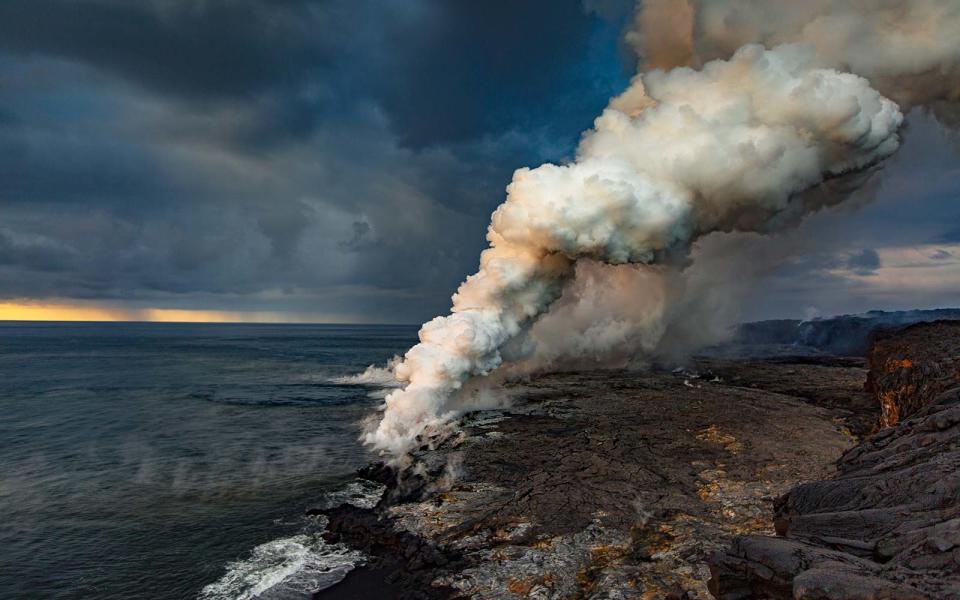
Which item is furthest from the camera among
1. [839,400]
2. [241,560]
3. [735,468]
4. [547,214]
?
[839,400]

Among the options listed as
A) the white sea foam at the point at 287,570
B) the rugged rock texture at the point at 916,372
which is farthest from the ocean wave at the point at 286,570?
the rugged rock texture at the point at 916,372

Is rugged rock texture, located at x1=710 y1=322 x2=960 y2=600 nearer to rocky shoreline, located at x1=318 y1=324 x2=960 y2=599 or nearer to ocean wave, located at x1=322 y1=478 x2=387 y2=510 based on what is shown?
rocky shoreline, located at x1=318 y1=324 x2=960 y2=599

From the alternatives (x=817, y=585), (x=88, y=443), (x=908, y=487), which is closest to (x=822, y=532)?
(x=908, y=487)

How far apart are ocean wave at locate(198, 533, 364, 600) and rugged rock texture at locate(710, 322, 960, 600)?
12404 millimetres

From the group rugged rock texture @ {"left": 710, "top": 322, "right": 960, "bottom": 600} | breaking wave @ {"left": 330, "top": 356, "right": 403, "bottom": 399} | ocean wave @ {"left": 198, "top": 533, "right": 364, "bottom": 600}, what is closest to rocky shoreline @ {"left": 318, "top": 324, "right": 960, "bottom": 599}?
rugged rock texture @ {"left": 710, "top": 322, "right": 960, "bottom": 600}

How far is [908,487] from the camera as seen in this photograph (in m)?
14.5

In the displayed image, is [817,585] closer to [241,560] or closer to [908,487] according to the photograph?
[908,487]

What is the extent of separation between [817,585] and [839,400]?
4554 centimetres

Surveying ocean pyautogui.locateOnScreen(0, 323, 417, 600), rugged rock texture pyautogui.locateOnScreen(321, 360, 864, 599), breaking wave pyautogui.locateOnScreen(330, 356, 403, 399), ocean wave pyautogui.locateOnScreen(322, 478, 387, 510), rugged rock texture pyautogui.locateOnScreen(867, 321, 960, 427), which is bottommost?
breaking wave pyautogui.locateOnScreen(330, 356, 403, 399)

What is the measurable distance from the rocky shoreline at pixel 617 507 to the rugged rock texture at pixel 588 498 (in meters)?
0.07

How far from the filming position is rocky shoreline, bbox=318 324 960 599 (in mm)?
14609

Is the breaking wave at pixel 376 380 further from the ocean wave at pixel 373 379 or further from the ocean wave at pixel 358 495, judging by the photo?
the ocean wave at pixel 358 495

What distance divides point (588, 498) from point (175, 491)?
21722 millimetres

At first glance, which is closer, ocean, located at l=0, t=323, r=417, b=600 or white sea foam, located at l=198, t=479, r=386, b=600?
white sea foam, located at l=198, t=479, r=386, b=600
